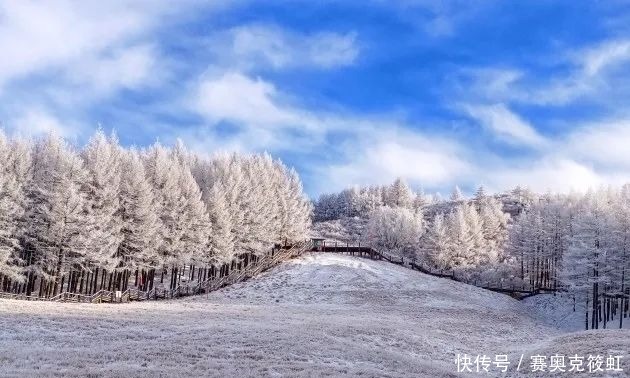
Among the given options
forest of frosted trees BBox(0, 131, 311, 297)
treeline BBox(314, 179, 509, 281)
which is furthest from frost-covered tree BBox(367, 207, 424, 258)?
forest of frosted trees BBox(0, 131, 311, 297)

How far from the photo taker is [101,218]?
40344 millimetres

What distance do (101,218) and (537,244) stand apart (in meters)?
66.4

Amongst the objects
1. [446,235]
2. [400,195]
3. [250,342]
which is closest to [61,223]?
[250,342]

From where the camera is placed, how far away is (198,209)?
51938 mm

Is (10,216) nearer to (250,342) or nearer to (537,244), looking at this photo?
(250,342)

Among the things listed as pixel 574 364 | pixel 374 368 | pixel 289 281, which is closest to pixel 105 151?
pixel 289 281

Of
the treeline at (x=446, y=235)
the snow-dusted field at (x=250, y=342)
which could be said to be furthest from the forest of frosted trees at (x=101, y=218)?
the treeline at (x=446, y=235)

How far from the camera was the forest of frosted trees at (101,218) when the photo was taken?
3894 cm

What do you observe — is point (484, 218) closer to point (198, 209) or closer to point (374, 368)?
point (198, 209)

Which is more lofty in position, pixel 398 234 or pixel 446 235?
pixel 398 234

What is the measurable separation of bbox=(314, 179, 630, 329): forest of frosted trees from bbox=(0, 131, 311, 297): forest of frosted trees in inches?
1448

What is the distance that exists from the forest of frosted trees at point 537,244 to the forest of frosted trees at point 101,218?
36776 mm

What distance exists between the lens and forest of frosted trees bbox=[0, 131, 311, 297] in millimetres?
38938

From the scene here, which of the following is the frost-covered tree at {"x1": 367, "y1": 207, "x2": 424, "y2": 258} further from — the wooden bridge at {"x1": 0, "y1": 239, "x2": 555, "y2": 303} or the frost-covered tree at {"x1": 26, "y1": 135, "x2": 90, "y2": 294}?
the frost-covered tree at {"x1": 26, "y1": 135, "x2": 90, "y2": 294}
